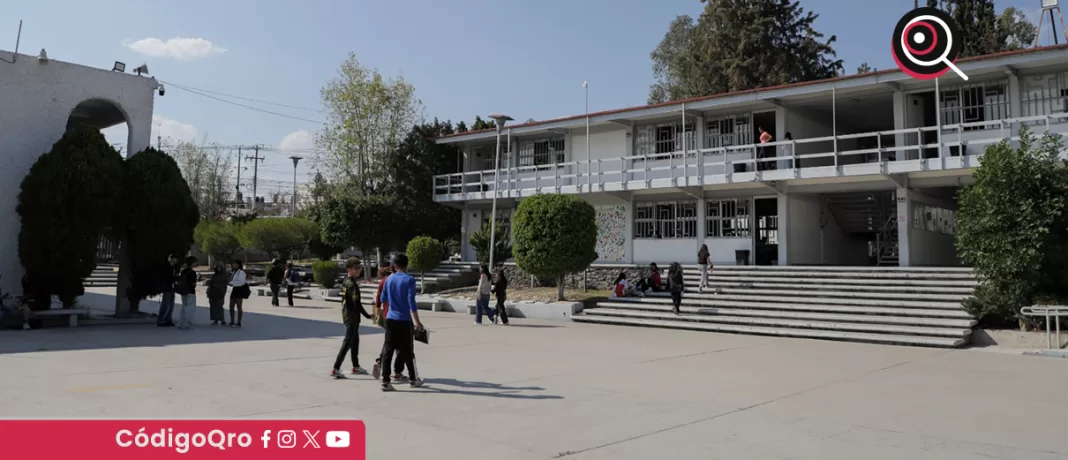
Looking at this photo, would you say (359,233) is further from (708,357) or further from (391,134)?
(708,357)

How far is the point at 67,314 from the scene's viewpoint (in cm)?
1451

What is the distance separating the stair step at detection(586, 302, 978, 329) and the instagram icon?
1335 centimetres

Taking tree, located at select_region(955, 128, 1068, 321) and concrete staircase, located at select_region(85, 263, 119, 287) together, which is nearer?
tree, located at select_region(955, 128, 1068, 321)

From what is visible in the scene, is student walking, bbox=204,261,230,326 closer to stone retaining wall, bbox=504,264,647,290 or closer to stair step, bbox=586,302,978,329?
stair step, bbox=586,302,978,329

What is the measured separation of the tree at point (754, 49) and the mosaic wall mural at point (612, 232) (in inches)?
613

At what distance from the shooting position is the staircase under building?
2383 cm

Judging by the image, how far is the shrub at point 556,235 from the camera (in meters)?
19.9

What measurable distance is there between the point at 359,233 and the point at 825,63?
2732 cm

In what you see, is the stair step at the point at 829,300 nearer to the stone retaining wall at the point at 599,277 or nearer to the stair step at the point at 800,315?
the stair step at the point at 800,315

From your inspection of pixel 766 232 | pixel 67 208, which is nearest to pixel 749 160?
pixel 766 232

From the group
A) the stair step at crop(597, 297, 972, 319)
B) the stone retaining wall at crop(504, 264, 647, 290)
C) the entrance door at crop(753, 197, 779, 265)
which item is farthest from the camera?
the stone retaining wall at crop(504, 264, 647, 290)

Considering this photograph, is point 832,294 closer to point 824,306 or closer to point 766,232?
point 824,306

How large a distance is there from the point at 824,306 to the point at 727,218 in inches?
298

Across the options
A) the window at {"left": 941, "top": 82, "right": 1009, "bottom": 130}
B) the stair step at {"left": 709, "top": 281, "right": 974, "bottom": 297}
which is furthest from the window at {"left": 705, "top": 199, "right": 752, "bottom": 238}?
the window at {"left": 941, "top": 82, "right": 1009, "bottom": 130}
